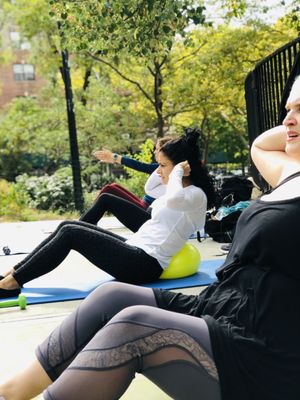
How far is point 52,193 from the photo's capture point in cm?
1145

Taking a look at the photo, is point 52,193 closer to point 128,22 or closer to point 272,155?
point 128,22

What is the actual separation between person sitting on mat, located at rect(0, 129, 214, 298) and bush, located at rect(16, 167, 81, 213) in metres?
7.87

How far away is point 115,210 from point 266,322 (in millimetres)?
3200

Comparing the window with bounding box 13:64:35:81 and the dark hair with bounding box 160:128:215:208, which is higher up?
the window with bounding box 13:64:35:81

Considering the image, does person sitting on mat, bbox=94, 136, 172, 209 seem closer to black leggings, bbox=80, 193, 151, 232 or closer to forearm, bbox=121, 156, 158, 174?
forearm, bbox=121, 156, 158, 174

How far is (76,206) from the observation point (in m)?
10.4

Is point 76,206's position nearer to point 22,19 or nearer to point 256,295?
point 22,19

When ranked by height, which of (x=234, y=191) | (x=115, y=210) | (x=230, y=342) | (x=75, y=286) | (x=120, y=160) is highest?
(x=120, y=160)

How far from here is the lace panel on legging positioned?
4.20ft

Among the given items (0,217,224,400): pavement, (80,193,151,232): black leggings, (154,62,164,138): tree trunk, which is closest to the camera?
(0,217,224,400): pavement

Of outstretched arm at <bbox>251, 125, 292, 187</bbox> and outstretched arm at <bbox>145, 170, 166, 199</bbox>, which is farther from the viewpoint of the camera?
outstretched arm at <bbox>145, 170, 166, 199</bbox>

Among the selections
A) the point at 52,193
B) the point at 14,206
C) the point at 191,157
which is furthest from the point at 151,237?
the point at 52,193

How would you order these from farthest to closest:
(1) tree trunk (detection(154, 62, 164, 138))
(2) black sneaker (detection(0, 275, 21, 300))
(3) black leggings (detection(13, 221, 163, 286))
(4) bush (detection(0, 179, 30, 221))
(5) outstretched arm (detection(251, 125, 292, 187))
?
(1) tree trunk (detection(154, 62, 164, 138)), (4) bush (detection(0, 179, 30, 221)), (2) black sneaker (detection(0, 275, 21, 300)), (3) black leggings (detection(13, 221, 163, 286)), (5) outstretched arm (detection(251, 125, 292, 187))

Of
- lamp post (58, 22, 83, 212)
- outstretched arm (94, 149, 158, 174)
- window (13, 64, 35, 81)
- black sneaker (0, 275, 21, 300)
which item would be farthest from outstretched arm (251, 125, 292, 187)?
window (13, 64, 35, 81)
